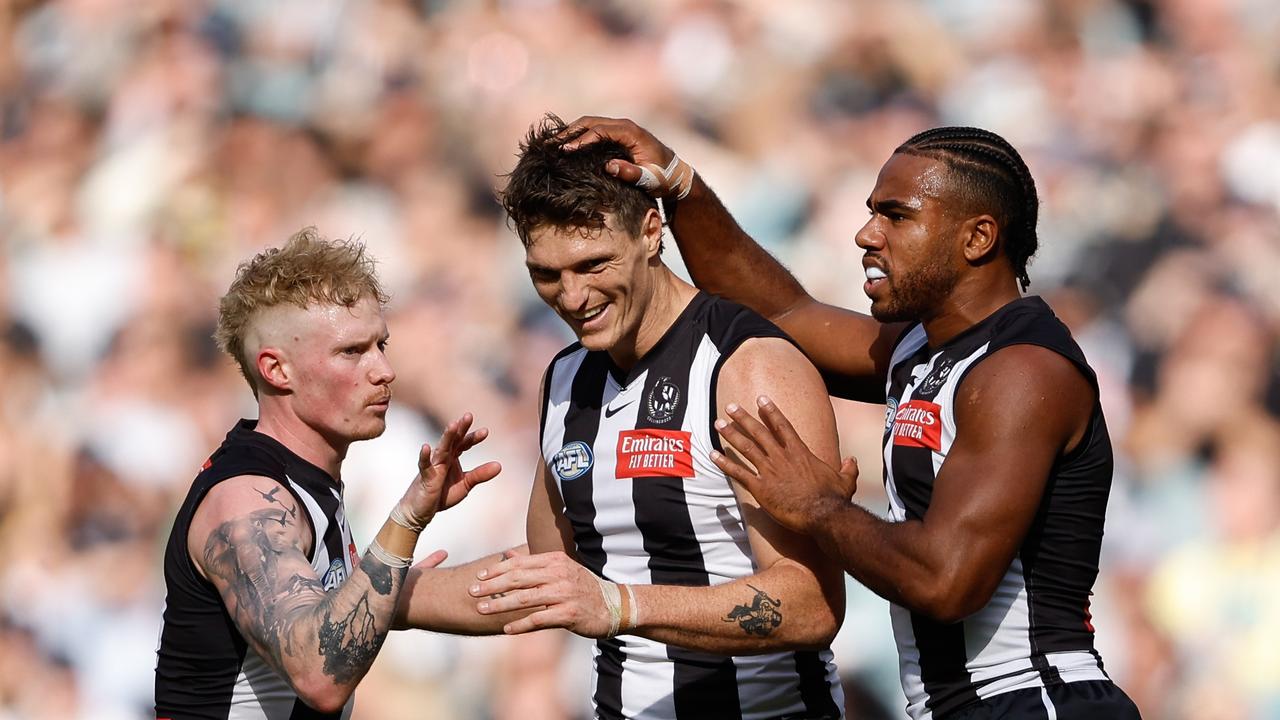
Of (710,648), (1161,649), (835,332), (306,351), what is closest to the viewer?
(710,648)

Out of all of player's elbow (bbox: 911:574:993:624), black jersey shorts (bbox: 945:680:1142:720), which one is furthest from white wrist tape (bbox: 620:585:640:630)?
black jersey shorts (bbox: 945:680:1142:720)

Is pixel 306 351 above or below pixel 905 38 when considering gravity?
below

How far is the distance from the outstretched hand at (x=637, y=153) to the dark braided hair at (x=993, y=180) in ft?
2.34

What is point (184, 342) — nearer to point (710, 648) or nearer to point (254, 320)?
point (254, 320)

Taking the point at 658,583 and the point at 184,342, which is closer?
the point at 658,583

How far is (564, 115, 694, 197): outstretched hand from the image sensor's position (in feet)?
12.2

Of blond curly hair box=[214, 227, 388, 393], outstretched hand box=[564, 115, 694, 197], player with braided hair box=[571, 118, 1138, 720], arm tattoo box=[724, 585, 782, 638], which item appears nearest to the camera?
player with braided hair box=[571, 118, 1138, 720]

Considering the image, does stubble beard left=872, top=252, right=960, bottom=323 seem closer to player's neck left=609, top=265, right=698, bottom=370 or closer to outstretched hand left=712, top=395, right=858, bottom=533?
outstretched hand left=712, top=395, right=858, bottom=533

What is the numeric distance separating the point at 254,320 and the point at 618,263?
1.02m

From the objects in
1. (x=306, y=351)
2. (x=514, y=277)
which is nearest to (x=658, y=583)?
(x=306, y=351)

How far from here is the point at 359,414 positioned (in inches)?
142

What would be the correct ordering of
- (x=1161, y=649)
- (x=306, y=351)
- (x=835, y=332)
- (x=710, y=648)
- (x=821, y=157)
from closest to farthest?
(x=710, y=648)
(x=306, y=351)
(x=835, y=332)
(x=1161, y=649)
(x=821, y=157)

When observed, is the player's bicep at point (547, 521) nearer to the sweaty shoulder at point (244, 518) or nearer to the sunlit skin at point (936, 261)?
the sweaty shoulder at point (244, 518)

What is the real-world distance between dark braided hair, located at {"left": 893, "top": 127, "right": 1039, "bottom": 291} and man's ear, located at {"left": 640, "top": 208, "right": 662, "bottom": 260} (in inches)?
28.9
